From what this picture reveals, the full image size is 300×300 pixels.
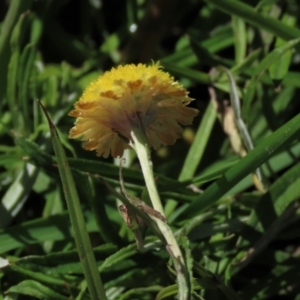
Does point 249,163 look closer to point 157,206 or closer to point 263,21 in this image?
point 157,206

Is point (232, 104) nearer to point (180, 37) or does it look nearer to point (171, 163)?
point (171, 163)

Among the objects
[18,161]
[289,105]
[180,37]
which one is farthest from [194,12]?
[18,161]

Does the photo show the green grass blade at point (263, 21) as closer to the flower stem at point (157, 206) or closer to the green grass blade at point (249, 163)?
the green grass blade at point (249, 163)

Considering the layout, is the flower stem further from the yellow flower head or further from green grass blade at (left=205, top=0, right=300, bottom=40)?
green grass blade at (left=205, top=0, right=300, bottom=40)

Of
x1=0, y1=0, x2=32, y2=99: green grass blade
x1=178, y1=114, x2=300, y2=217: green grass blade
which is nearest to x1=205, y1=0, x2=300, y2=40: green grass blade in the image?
x1=178, y1=114, x2=300, y2=217: green grass blade

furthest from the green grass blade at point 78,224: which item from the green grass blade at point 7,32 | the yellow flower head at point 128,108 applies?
the green grass blade at point 7,32
